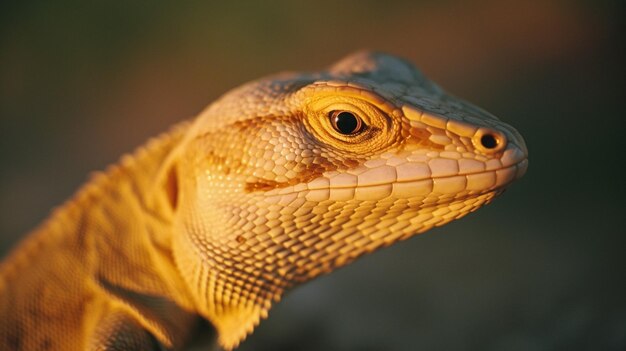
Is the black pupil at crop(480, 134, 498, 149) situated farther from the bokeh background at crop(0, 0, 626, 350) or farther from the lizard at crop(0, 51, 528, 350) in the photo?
the bokeh background at crop(0, 0, 626, 350)

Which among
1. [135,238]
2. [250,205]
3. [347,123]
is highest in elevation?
[347,123]

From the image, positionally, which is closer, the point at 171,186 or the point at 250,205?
the point at 250,205

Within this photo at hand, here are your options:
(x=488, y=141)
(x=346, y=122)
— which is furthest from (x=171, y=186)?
(x=488, y=141)

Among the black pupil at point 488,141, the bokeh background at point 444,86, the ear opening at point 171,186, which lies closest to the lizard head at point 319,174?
the black pupil at point 488,141

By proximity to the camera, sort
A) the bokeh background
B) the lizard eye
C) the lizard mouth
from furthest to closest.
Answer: the bokeh background, the lizard eye, the lizard mouth

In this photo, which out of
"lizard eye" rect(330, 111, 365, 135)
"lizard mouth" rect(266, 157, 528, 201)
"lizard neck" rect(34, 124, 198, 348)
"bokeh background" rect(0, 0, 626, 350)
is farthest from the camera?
"bokeh background" rect(0, 0, 626, 350)

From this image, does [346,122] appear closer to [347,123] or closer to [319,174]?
[347,123]

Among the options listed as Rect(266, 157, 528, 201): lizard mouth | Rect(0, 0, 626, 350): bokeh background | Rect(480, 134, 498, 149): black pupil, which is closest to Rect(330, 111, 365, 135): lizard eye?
Rect(266, 157, 528, 201): lizard mouth
